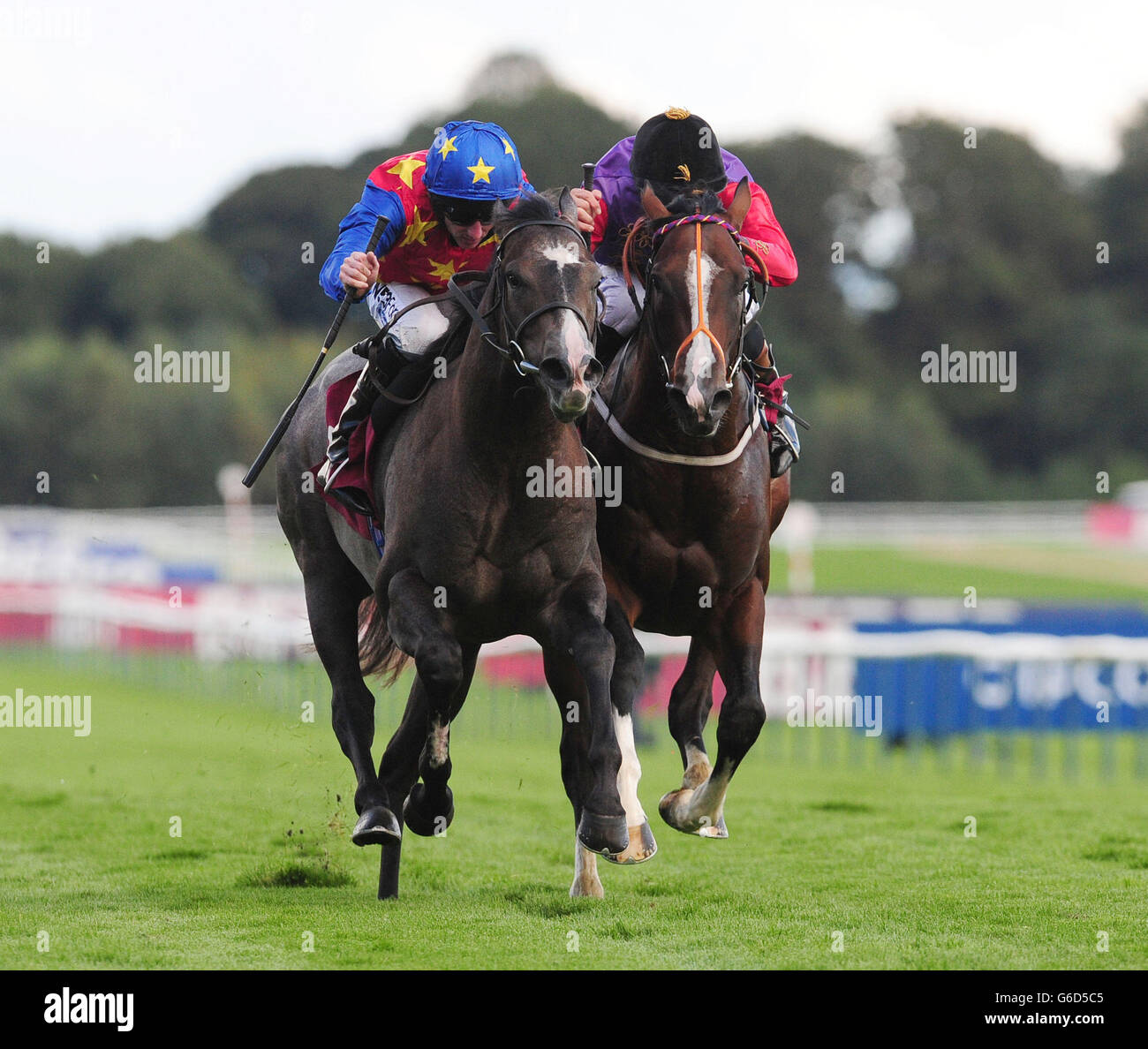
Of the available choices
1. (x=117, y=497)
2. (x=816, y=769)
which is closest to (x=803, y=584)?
(x=816, y=769)

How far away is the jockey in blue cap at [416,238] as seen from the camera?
5.64 meters

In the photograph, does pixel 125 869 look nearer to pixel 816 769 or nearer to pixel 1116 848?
pixel 1116 848

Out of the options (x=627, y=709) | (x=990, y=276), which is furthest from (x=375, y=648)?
(x=990, y=276)

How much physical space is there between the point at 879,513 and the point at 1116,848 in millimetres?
24481

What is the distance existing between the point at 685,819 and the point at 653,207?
198cm

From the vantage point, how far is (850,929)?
219 inches

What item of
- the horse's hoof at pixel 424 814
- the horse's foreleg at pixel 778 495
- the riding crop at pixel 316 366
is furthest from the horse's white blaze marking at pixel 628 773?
the riding crop at pixel 316 366

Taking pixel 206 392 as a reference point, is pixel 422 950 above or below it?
below

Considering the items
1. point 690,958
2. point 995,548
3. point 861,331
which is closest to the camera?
point 690,958

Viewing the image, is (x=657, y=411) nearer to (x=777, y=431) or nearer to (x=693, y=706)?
(x=777, y=431)

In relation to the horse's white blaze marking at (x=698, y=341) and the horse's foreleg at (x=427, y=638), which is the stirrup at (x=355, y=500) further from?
the horse's white blaze marking at (x=698, y=341)

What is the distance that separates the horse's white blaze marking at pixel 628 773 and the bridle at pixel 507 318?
121 cm

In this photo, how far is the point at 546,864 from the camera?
730 cm

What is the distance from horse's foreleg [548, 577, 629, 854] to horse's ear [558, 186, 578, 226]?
104 centimetres
